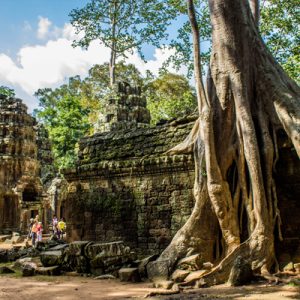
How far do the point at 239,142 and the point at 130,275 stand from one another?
2.60 meters

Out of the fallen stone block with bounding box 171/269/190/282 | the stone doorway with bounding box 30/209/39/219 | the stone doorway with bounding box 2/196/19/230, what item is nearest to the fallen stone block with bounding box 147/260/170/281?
the fallen stone block with bounding box 171/269/190/282

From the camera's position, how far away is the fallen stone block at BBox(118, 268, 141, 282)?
5863 mm

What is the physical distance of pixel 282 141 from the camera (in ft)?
21.0

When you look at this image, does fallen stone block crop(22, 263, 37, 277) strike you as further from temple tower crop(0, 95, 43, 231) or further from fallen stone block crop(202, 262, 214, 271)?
temple tower crop(0, 95, 43, 231)

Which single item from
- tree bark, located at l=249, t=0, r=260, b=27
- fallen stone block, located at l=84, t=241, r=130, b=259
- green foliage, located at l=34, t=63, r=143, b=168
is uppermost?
green foliage, located at l=34, t=63, r=143, b=168

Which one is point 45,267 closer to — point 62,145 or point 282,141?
point 282,141

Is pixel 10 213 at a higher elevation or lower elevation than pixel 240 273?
higher

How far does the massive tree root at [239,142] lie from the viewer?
224 inches

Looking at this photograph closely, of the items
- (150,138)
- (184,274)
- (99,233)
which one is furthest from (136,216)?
(184,274)

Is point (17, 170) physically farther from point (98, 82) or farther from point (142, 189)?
point (142, 189)

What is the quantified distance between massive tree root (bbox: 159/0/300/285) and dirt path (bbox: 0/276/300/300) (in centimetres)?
59

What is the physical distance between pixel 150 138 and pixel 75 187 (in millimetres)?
2221

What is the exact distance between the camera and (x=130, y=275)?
5.86 metres

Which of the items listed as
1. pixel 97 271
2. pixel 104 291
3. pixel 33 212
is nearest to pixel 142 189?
pixel 97 271
